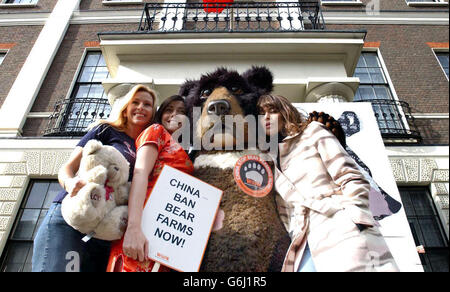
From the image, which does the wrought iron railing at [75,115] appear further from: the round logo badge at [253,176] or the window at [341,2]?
the window at [341,2]

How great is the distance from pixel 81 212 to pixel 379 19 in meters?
10.9

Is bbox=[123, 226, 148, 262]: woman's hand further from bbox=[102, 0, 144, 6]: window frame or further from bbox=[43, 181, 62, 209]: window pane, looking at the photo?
bbox=[102, 0, 144, 6]: window frame

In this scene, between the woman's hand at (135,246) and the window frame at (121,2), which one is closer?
the woman's hand at (135,246)

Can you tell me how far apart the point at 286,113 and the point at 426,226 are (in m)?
4.51

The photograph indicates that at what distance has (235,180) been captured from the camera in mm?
2652

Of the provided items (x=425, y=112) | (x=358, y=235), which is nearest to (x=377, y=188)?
(x=358, y=235)

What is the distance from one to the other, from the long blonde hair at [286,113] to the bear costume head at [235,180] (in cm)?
11

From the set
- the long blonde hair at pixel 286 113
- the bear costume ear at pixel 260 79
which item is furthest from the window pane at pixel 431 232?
the bear costume ear at pixel 260 79

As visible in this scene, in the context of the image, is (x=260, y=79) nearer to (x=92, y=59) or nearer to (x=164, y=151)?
(x=164, y=151)

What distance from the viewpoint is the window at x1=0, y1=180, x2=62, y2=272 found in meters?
5.04

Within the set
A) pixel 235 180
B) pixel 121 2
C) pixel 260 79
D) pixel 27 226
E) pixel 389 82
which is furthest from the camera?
pixel 121 2

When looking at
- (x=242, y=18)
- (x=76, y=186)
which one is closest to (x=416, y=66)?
(x=242, y=18)

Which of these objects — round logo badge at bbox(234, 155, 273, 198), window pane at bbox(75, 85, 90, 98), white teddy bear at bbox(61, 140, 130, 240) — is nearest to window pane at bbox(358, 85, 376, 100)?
round logo badge at bbox(234, 155, 273, 198)

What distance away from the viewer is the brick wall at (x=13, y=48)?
25.4 feet
